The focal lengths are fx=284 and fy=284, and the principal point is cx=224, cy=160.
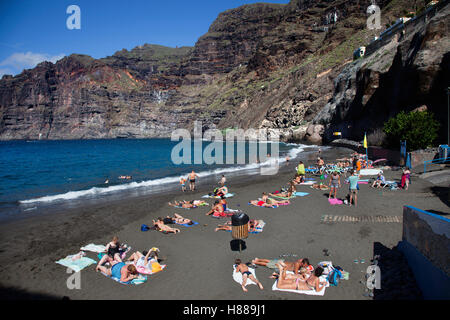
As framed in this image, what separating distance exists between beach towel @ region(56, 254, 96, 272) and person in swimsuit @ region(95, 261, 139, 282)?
2.45ft

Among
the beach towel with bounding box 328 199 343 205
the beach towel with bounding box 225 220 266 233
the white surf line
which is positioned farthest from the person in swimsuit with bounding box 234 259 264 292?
the beach towel with bounding box 328 199 343 205

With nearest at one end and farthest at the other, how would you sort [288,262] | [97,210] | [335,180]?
[288,262]
[335,180]
[97,210]

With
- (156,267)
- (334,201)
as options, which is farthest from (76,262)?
(334,201)

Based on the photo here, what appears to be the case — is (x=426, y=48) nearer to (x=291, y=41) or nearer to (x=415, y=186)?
(x=415, y=186)

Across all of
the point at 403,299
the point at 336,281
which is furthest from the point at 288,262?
the point at 403,299

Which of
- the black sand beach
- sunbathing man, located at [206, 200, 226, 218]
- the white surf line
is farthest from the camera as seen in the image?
sunbathing man, located at [206, 200, 226, 218]

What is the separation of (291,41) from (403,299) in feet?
407

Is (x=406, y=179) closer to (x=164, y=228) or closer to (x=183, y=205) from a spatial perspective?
(x=183, y=205)

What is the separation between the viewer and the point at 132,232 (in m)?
10.4

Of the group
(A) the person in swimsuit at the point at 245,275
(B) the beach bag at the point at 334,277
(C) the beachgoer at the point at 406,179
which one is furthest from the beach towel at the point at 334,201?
(A) the person in swimsuit at the point at 245,275

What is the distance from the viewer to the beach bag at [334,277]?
6082 millimetres

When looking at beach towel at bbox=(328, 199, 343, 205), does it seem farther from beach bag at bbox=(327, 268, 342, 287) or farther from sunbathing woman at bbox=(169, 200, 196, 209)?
beach bag at bbox=(327, 268, 342, 287)

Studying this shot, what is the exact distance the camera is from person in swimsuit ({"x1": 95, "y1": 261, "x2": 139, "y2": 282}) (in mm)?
6738
